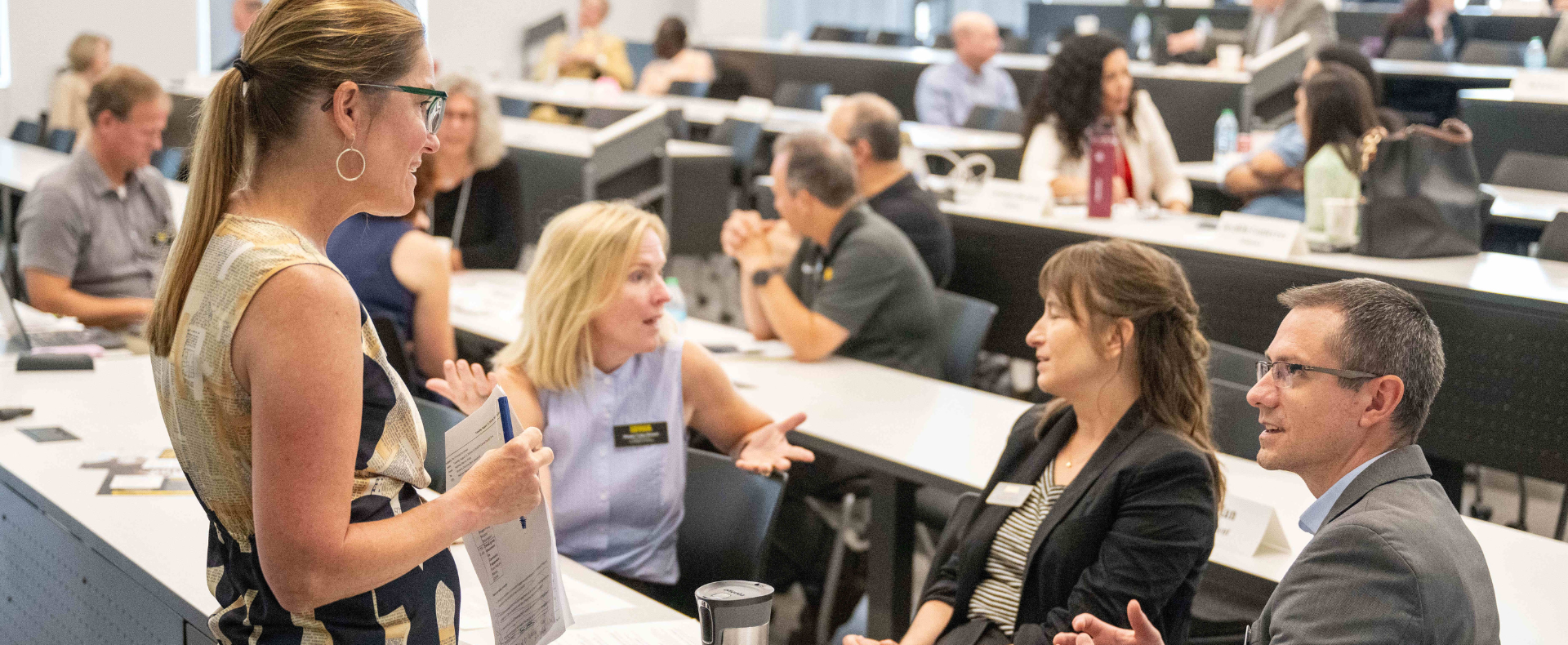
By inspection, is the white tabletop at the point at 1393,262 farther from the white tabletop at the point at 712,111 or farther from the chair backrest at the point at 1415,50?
the chair backrest at the point at 1415,50

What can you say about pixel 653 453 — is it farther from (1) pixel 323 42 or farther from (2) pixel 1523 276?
(2) pixel 1523 276

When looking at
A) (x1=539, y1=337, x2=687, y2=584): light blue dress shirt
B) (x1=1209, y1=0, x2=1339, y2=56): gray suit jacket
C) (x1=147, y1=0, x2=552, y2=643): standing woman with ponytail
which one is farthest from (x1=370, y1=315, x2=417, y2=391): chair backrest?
(x1=1209, y1=0, x2=1339, y2=56): gray suit jacket

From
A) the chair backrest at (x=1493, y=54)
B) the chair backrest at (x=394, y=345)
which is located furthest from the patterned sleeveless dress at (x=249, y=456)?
the chair backrest at (x=1493, y=54)

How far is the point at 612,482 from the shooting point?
7.28ft

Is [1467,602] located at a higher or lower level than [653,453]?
higher

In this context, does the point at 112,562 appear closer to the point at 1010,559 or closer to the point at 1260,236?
the point at 1010,559

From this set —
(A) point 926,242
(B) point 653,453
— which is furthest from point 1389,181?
(B) point 653,453

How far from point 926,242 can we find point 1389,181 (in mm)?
1278

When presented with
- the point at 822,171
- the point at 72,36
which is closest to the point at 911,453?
the point at 822,171

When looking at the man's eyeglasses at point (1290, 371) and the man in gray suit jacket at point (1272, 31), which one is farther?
the man in gray suit jacket at point (1272, 31)

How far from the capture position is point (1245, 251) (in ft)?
11.8

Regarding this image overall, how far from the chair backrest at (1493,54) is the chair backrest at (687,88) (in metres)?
5.37

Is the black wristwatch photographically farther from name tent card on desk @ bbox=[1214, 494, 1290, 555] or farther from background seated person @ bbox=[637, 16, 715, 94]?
background seated person @ bbox=[637, 16, 715, 94]

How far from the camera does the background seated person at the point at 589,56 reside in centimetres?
959
